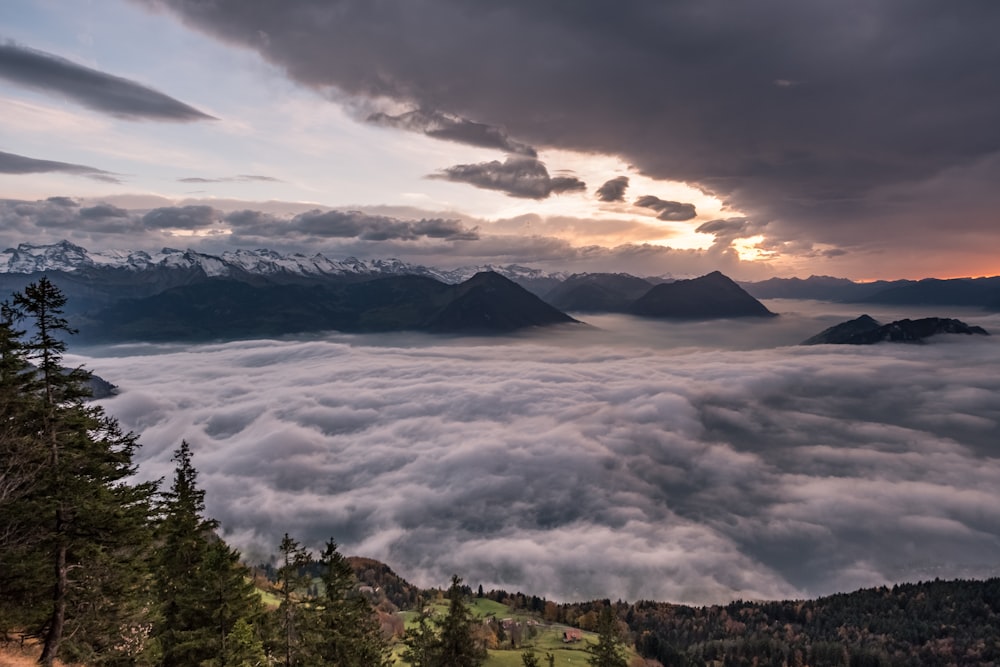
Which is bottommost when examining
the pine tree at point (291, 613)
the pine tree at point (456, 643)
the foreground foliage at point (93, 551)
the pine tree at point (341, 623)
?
the pine tree at point (456, 643)

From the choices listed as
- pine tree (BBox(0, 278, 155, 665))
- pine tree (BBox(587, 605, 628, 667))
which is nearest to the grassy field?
pine tree (BBox(587, 605, 628, 667))

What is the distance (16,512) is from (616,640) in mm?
60313

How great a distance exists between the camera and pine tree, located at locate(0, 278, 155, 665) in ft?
74.3

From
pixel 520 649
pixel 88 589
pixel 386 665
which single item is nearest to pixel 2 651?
pixel 88 589

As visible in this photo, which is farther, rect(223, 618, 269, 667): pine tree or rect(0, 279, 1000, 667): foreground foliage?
rect(223, 618, 269, 667): pine tree

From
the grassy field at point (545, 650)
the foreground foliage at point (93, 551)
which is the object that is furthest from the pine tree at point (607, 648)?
the grassy field at point (545, 650)

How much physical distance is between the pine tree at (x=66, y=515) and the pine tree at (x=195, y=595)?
7.79 feet

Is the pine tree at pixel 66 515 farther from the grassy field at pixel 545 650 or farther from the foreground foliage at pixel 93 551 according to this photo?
the grassy field at pixel 545 650

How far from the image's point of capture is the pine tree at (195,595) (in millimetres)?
27250

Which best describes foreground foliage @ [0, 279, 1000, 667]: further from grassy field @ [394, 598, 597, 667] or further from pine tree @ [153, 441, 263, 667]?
grassy field @ [394, 598, 597, 667]

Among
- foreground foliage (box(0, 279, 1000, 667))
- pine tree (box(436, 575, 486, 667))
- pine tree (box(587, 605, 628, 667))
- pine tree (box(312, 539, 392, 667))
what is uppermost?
foreground foliage (box(0, 279, 1000, 667))

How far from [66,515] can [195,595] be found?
26.4ft

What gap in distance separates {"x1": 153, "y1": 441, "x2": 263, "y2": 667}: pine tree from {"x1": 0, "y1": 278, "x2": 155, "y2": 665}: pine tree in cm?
238

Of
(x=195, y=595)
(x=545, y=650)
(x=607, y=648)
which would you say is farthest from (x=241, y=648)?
(x=545, y=650)
